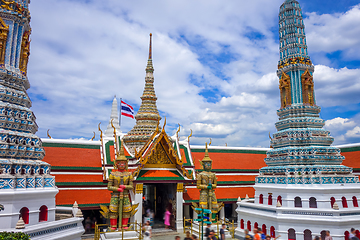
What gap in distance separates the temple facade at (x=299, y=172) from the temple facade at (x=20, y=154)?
387 inches

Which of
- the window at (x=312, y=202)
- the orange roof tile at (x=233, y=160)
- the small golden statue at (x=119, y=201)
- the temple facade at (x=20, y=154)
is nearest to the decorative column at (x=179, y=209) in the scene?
the small golden statue at (x=119, y=201)

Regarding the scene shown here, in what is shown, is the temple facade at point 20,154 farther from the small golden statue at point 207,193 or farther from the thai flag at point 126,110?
the thai flag at point 126,110

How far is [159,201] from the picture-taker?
19594mm

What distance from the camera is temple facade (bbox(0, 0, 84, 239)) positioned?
9.77 m

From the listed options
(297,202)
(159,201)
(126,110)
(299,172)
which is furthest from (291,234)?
(126,110)

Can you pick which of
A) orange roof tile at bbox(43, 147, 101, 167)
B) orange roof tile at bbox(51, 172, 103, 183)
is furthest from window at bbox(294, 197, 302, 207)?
orange roof tile at bbox(43, 147, 101, 167)

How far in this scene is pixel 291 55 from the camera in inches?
703

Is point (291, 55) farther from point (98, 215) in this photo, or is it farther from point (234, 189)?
point (98, 215)

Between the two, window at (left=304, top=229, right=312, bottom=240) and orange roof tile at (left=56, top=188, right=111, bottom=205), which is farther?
orange roof tile at (left=56, top=188, right=111, bottom=205)

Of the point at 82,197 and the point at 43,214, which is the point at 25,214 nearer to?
the point at 43,214

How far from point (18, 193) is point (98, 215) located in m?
9.47

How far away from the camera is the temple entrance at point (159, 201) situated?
56.1 feet

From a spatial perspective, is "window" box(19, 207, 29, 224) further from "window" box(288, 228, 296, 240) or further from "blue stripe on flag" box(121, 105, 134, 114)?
"blue stripe on flag" box(121, 105, 134, 114)

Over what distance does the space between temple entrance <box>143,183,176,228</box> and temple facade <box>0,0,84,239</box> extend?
6480 millimetres
